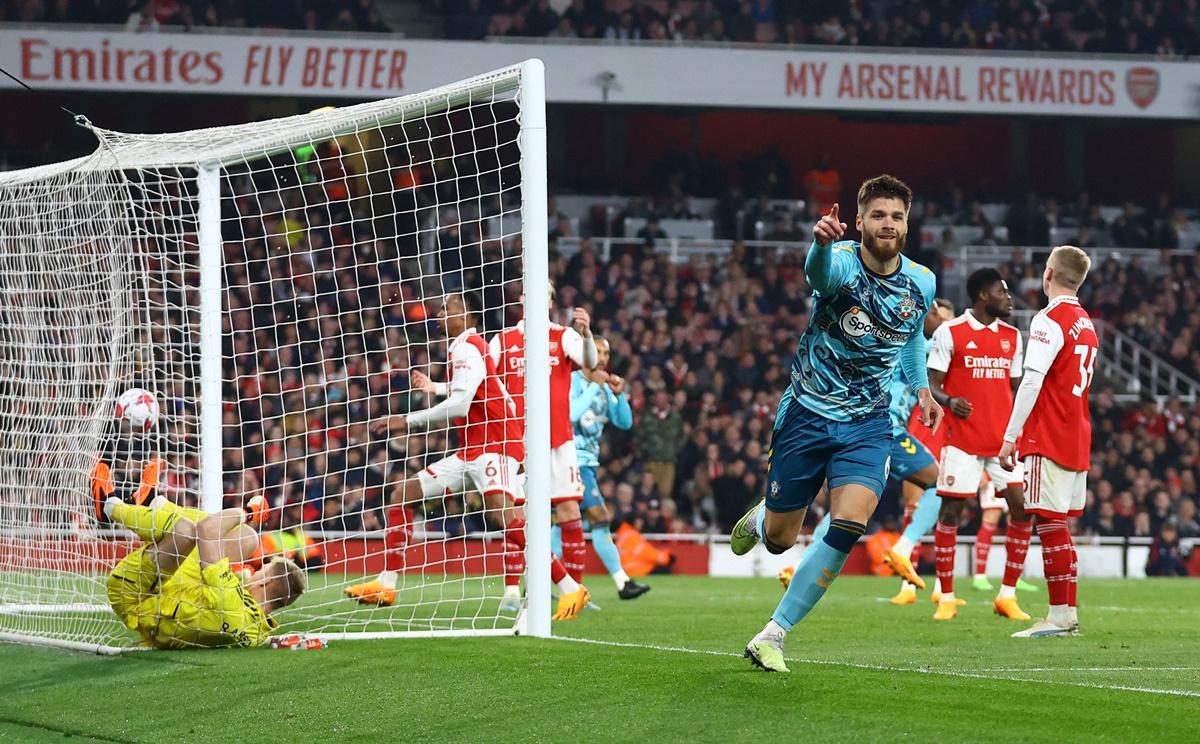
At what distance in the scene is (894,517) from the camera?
20328 mm

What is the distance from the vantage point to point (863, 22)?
27.5 meters

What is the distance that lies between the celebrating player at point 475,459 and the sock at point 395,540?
2cm

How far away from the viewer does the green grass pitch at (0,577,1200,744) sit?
536 cm

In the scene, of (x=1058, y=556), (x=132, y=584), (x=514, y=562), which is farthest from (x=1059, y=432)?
(x=132, y=584)

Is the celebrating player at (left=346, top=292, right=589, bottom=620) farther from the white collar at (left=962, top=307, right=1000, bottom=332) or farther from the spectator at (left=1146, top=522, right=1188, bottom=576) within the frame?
the spectator at (left=1146, top=522, right=1188, bottom=576)

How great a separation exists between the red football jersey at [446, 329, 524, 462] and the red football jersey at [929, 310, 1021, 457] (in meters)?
3.37

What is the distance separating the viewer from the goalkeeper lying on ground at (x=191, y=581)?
27.1 feet

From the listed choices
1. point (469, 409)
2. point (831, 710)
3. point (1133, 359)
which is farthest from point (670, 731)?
point (1133, 359)

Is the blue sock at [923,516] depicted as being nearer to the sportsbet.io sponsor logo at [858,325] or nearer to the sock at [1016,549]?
the sock at [1016,549]

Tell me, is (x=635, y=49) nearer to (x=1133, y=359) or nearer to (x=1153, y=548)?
(x=1133, y=359)

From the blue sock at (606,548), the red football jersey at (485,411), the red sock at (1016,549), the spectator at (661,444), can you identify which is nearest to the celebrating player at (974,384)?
the red sock at (1016,549)

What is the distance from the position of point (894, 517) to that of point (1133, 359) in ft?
26.0

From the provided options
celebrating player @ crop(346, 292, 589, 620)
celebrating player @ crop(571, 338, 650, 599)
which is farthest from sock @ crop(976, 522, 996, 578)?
celebrating player @ crop(346, 292, 589, 620)

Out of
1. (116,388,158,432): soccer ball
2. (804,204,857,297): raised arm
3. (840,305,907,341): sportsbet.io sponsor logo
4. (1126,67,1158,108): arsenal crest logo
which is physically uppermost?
(1126,67,1158,108): arsenal crest logo
